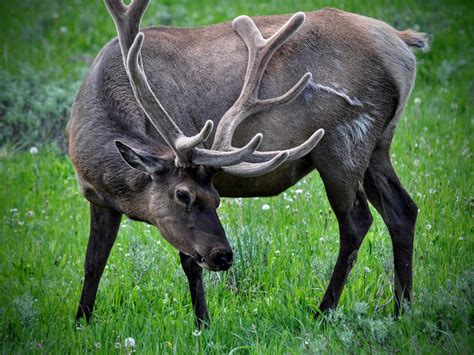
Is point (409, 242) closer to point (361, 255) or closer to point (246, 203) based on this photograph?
point (361, 255)

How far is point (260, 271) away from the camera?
20.4 feet

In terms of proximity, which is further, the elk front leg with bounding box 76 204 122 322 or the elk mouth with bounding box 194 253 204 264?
the elk front leg with bounding box 76 204 122 322

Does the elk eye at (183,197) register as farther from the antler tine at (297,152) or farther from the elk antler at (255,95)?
the antler tine at (297,152)

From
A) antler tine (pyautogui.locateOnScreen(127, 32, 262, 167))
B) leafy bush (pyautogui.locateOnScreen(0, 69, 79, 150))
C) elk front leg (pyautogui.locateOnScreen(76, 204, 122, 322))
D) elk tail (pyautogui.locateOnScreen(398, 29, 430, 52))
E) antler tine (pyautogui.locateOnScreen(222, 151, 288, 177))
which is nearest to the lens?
antler tine (pyautogui.locateOnScreen(127, 32, 262, 167))

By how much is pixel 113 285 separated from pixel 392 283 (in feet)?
6.62

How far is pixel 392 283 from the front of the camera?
6.08m

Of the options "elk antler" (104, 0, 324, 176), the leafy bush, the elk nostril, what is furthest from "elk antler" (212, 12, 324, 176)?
the leafy bush

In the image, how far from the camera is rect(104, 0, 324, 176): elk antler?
4.84 metres

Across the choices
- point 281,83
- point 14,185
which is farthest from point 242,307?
point 14,185

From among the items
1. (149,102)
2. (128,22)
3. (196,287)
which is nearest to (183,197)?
(149,102)

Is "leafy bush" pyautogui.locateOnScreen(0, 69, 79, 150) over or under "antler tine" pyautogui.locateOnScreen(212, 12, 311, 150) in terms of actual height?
under

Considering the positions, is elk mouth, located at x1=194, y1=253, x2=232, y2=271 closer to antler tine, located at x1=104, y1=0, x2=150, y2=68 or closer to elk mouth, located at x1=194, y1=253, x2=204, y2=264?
elk mouth, located at x1=194, y1=253, x2=204, y2=264

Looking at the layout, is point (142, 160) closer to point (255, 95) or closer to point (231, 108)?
point (231, 108)

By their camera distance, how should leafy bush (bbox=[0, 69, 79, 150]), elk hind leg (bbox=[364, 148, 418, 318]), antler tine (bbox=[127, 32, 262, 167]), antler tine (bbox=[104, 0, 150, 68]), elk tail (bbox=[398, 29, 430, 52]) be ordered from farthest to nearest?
1. leafy bush (bbox=[0, 69, 79, 150])
2. elk tail (bbox=[398, 29, 430, 52])
3. elk hind leg (bbox=[364, 148, 418, 318])
4. antler tine (bbox=[104, 0, 150, 68])
5. antler tine (bbox=[127, 32, 262, 167])
